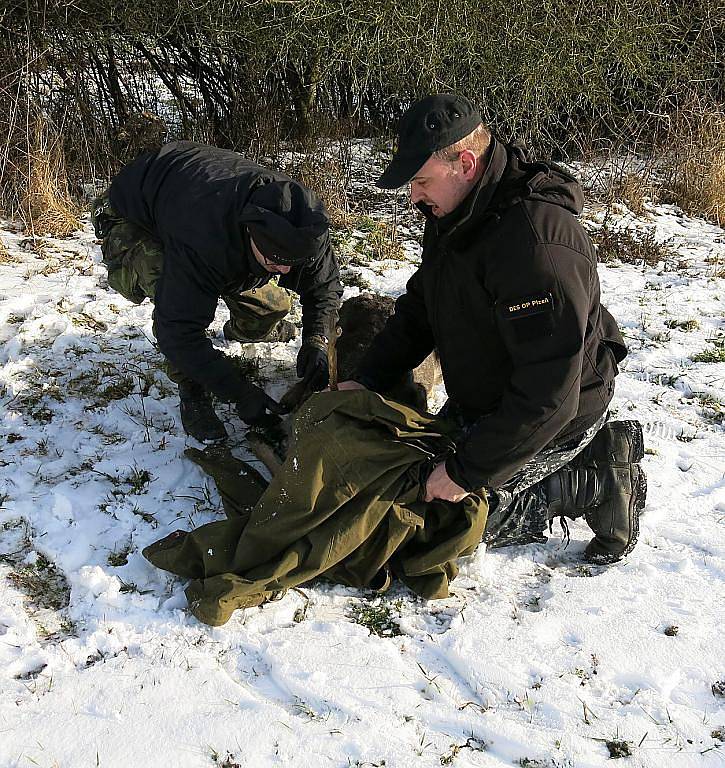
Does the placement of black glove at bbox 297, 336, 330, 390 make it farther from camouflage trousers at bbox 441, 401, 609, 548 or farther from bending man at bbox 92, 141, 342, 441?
camouflage trousers at bbox 441, 401, 609, 548

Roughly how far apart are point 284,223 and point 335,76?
4.81 meters

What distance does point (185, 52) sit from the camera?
6594 millimetres

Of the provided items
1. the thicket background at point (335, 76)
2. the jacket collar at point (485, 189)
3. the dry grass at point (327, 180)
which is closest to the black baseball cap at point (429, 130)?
the jacket collar at point (485, 189)

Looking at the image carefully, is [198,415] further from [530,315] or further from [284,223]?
[530,315]

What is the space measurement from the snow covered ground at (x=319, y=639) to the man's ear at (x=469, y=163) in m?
1.53

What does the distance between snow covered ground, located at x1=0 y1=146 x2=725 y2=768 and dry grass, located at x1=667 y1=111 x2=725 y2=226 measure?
395cm

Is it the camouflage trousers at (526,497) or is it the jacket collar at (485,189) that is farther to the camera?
the camouflage trousers at (526,497)

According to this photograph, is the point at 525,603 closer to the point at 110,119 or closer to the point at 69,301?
the point at 69,301

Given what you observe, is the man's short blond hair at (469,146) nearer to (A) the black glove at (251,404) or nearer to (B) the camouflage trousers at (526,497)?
(B) the camouflage trousers at (526,497)

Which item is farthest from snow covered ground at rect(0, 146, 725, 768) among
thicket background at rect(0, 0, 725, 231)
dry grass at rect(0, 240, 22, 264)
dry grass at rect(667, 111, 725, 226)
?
dry grass at rect(667, 111, 725, 226)

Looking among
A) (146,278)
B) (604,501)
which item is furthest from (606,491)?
(146,278)

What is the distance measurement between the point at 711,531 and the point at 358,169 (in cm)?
557

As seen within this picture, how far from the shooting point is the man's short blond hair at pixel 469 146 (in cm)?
226

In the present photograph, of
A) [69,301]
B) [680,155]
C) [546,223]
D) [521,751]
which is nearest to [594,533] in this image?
[521,751]
